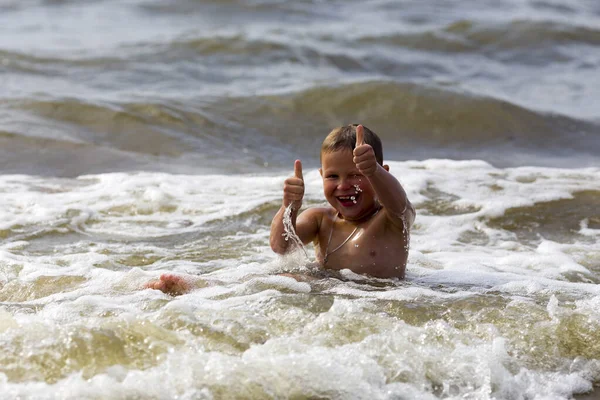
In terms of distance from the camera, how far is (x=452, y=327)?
3.89 meters

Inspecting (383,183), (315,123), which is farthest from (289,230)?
(315,123)

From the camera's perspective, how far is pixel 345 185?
15.2 feet

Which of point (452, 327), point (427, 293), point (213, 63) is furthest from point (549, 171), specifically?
point (213, 63)

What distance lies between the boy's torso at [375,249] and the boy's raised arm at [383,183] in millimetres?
101

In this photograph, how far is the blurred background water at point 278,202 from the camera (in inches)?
137

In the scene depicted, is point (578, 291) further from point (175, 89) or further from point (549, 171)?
point (175, 89)

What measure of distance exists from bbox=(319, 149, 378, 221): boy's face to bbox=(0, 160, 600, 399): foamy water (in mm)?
377

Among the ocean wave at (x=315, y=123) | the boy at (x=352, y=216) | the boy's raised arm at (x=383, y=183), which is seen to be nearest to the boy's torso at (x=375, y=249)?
the boy at (x=352, y=216)

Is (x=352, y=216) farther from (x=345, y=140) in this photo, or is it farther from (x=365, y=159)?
(x=365, y=159)

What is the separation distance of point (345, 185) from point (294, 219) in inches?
12.7

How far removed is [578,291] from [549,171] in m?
3.67

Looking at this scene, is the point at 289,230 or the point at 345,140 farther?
the point at 289,230

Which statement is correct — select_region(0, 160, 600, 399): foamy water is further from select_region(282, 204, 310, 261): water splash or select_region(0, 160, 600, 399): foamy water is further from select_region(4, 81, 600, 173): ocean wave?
select_region(4, 81, 600, 173): ocean wave

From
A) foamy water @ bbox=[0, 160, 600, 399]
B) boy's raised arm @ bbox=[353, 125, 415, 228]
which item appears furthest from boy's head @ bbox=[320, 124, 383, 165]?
foamy water @ bbox=[0, 160, 600, 399]
